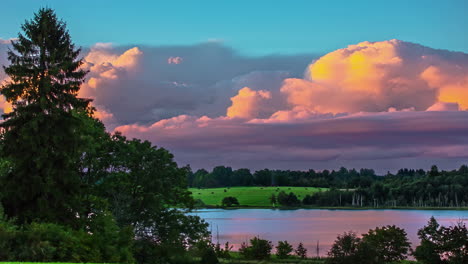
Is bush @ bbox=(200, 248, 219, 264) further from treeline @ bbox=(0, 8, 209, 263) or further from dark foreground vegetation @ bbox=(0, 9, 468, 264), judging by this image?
treeline @ bbox=(0, 8, 209, 263)

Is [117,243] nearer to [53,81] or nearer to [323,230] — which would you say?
[53,81]

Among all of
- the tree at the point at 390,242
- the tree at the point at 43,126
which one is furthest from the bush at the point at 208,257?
the tree at the point at 43,126

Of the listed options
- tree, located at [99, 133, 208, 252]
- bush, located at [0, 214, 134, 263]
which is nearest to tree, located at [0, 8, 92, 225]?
bush, located at [0, 214, 134, 263]

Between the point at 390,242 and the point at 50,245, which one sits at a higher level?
the point at 50,245

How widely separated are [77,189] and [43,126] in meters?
4.54

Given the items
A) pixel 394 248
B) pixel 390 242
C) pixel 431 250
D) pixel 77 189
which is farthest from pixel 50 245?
pixel 394 248

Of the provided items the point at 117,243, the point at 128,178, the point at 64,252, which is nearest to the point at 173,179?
the point at 128,178

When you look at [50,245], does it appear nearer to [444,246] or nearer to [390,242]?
[444,246]

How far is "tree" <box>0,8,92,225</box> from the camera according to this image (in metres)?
35.8

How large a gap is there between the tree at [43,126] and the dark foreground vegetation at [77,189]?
0.06 meters

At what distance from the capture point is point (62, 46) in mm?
39188

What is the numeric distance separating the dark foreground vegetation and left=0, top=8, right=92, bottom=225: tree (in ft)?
0.21

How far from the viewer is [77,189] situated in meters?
37.2

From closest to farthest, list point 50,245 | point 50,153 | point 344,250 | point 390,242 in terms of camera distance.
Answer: point 50,245
point 50,153
point 344,250
point 390,242
